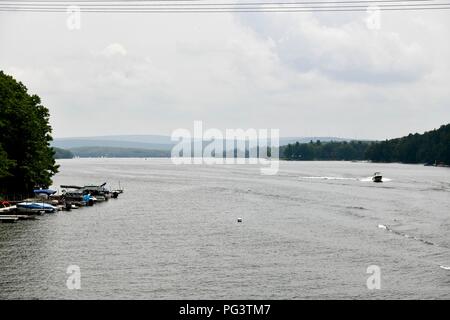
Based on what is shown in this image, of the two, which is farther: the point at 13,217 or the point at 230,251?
the point at 13,217

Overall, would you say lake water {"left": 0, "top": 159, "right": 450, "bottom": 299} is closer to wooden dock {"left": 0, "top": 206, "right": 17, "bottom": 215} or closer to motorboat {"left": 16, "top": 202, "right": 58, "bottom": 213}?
motorboat {"left": 16, "top": 202, "right": 58, "bottom": 213}

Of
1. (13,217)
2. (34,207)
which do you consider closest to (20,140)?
(34,207)

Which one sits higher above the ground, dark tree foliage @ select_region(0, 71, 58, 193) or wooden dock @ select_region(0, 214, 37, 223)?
dark tree foliage @ select_region(0, 71, 58, 193)

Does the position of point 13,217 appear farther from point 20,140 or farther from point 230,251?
point 230,251

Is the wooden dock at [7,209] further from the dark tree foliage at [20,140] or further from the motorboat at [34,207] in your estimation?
the dark tree foliage at [20,140]

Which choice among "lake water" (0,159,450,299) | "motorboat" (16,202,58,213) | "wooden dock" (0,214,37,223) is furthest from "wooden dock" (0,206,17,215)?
"lake water" (0,159,450,299)

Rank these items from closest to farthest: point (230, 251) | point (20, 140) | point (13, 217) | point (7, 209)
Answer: point (230, 251) → point (13, 217) → point (7, 209) → point (20, 140)
